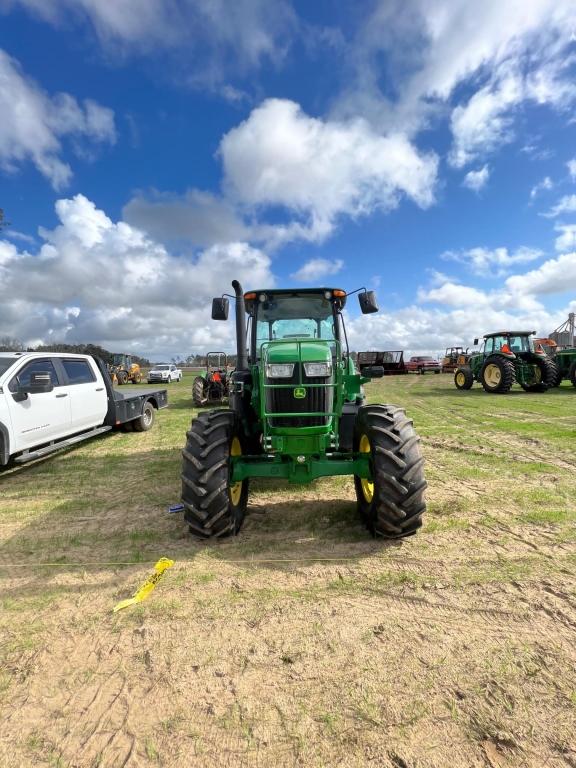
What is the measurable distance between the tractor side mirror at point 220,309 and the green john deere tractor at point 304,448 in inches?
35.8

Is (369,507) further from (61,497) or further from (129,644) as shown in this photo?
(61,497)

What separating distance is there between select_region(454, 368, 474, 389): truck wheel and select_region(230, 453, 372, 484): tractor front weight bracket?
A: 1584cm

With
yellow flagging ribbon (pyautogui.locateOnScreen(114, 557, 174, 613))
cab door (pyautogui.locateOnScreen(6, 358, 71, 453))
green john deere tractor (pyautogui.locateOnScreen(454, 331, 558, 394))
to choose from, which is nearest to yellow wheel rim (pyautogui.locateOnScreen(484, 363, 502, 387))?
green john deere tractor (pyautogui.locateOnScreen(454, 331, 558, 394))

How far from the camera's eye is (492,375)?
628 inches

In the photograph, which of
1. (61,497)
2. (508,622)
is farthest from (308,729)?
(61,497)

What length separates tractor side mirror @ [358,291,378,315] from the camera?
500 centimetres

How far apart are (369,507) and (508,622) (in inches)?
53.4

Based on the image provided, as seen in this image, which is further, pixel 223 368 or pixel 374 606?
pixel 223 368

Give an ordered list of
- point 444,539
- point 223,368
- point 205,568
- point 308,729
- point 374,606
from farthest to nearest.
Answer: point 223,368
point 444,539
point 205,568
point 374,606
point 308,729

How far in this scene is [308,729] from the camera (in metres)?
1.79

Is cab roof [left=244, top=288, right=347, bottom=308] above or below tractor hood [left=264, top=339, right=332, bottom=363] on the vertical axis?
above

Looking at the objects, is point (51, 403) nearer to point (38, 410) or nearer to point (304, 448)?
point (38, 410)

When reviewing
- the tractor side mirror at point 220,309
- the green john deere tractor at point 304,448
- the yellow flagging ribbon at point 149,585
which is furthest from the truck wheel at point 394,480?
the tractor side mirror at point 220,309

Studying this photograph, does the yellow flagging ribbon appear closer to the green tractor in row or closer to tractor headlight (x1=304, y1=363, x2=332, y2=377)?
tractor headlight (x1=304, y1=363, x2=332, y2=377)
